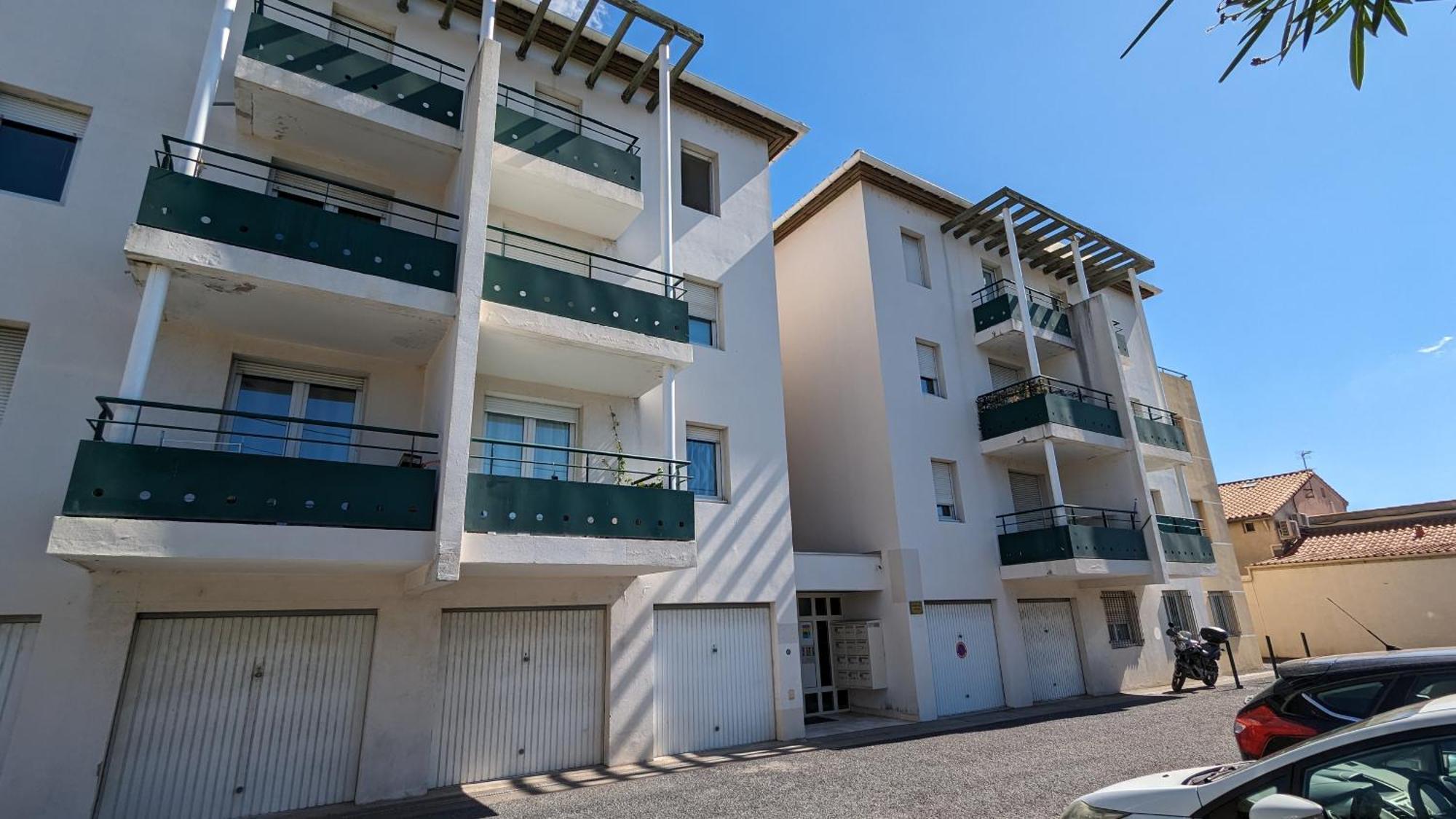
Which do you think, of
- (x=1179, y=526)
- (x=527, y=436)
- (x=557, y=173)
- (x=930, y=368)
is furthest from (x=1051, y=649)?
(x=557, y=173)

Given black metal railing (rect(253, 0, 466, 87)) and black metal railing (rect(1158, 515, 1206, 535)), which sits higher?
black metal railing (rect(253, 0, 466, 87))

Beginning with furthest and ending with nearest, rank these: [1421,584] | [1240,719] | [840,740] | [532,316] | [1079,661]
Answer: [1421,584] → [1079,661] → [840,740] → [532,316] → [1240,719]

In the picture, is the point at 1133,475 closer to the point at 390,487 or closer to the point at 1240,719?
the point at 1240,719

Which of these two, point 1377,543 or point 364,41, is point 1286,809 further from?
point 1377,543

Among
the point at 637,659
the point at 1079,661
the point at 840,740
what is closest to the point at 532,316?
the point at 637,659

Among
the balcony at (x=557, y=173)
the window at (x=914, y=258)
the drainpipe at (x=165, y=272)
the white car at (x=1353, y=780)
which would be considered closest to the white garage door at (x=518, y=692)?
the drainpipe at (x=165, y=272)

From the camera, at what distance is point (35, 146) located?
822 centimetres

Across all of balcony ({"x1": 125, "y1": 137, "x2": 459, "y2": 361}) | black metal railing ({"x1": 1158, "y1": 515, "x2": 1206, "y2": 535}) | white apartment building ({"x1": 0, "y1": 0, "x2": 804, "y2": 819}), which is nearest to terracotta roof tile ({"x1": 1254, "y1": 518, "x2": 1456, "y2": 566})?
black metal railing ({"x1": 1158, "y1": 515, "x2": 1206, "y2": 535})

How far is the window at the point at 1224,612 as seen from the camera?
19391 millimetres

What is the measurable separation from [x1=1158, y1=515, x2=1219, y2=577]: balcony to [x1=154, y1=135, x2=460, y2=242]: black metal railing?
16.2 m

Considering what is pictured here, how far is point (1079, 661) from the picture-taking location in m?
15.9

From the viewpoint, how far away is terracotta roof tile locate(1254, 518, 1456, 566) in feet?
69.1

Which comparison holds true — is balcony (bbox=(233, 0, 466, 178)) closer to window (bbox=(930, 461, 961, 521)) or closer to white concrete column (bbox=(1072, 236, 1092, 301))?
window (bbox=(930, 461, 961, 521))

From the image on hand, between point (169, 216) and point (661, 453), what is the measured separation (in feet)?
22.6
